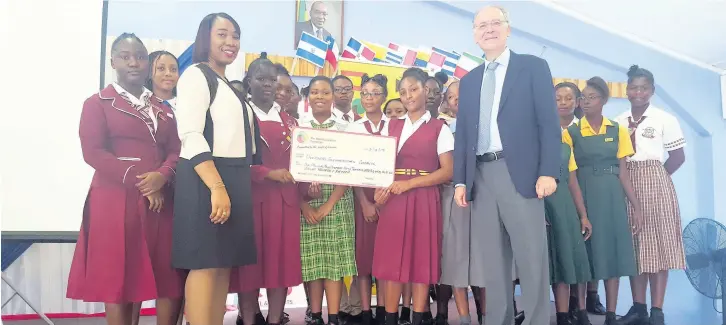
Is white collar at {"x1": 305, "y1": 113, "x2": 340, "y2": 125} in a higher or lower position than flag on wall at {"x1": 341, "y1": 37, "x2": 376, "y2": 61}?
lower

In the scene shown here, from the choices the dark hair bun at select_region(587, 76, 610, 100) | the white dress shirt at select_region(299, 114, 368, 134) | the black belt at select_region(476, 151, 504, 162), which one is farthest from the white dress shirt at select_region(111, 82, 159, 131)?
the dark hair bun at select_region(587, 76, 610, 100)

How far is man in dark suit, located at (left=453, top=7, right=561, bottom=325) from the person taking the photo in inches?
93.0

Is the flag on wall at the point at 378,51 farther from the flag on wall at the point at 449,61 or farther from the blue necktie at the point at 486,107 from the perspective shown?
the blue necktie at the point at 486,107

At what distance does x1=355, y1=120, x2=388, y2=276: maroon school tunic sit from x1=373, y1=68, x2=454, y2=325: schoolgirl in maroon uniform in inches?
7.6

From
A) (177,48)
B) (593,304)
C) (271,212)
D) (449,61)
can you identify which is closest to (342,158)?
(271,212)

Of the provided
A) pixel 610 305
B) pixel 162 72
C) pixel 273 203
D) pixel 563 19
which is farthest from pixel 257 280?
pixel 563 19

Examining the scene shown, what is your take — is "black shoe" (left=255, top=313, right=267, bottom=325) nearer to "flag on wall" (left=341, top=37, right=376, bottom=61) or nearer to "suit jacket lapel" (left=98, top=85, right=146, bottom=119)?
"suit jacket lapel" (left=98, top=85, right=146, bottom=119)

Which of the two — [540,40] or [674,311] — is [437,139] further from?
[674,311]

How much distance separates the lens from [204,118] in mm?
2178

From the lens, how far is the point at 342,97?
353 cm

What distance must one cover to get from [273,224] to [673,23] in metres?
3.36

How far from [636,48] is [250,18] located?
3005mm

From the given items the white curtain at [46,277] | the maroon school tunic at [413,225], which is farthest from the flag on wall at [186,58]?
the white curtain at [46,277]

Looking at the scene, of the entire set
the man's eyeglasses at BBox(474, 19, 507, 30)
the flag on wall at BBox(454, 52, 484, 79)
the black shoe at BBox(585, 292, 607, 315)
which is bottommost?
the black shoe at BBox(585, 292, 607, 315)
